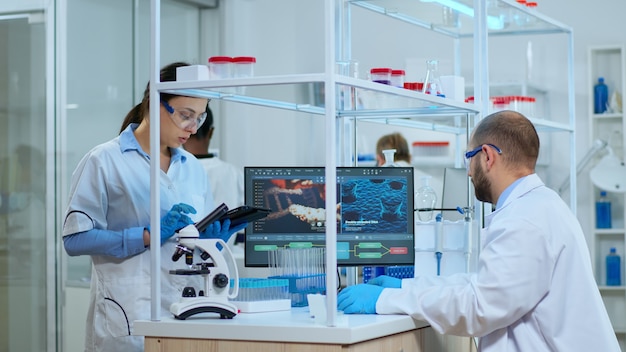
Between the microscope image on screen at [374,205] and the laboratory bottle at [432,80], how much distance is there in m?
0.31

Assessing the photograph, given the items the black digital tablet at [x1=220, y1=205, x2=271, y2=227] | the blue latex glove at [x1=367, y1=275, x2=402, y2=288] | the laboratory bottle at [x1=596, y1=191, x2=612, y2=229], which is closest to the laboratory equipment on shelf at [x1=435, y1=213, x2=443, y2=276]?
the blue latex glove at [x1=367, y1=275, x2=402, y2=288]

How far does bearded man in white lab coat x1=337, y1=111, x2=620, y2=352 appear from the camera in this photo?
88.0 inches

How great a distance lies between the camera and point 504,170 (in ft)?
8.04

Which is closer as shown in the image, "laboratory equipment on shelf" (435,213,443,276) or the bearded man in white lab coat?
the bearded man in white lab coat

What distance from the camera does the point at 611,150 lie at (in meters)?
5.66

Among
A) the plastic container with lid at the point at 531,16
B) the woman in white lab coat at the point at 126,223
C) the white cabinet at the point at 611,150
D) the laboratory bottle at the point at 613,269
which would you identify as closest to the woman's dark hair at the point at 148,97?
the woman in white lab coat at the point at 126,223

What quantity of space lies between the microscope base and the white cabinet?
388cm

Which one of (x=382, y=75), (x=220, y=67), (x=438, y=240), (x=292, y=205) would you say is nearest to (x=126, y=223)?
(x=292, y=205)

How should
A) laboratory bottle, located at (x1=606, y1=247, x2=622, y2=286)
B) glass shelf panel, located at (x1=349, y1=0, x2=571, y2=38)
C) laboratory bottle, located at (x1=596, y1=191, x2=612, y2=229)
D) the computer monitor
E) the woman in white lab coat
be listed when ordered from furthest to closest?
laboratory bottle, located at (x1=596, y1=191, x2=612, y2=229), laboratory bottle, located at (x1=606, y1=247, x2=622, y2=286), glass shelf panel, located at (x1=349, y1=0, x2=571, y2=38), the computer monitor, the woman in white lab coat

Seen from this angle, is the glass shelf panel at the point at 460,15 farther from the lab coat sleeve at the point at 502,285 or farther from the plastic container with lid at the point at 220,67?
the lab coat sleeve at the point at 502,285

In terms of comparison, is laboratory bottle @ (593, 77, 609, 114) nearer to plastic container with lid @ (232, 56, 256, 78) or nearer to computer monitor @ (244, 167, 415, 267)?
computer monitor @ (244, 167, 415, 267)

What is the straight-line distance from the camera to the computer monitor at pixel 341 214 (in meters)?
2.74

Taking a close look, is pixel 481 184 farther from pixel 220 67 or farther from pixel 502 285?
pixel 220 67

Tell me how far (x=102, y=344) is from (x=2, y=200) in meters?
1.45
